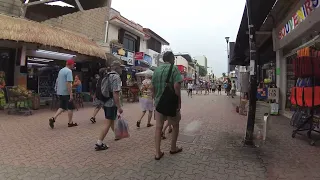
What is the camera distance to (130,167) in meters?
3.87

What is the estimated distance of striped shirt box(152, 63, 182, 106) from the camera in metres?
4.18

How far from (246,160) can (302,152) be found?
131 centimetres

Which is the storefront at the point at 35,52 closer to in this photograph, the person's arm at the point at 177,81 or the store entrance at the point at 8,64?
the store entrance at the point at 8,64

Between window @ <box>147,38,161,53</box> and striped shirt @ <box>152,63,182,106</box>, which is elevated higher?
window @ <box>147,38,161,53</box>

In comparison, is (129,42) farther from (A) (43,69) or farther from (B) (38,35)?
(B) (38,35)

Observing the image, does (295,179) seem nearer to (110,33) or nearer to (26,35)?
(26,35)

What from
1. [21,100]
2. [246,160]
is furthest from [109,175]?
[21,100]

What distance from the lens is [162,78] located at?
426 centimetres

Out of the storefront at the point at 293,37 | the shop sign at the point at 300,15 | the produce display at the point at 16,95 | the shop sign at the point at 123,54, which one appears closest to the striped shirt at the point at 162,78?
the storefront at the point at 293,37

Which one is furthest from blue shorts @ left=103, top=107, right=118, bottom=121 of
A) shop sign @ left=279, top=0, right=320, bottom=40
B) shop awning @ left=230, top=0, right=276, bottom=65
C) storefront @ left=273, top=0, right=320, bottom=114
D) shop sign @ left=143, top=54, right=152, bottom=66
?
shop sign @ left=143, top=54, right=152, bottom=66

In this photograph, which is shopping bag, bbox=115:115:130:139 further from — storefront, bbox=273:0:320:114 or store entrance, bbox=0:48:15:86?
store entrance, bbox=0:48:15:86

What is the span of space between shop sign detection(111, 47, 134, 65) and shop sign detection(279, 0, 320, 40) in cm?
1199

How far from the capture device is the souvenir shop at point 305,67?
206 inches

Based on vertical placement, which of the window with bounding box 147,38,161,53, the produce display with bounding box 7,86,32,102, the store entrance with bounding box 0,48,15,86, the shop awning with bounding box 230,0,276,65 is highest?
the window with bounding box 147,38,161,53
